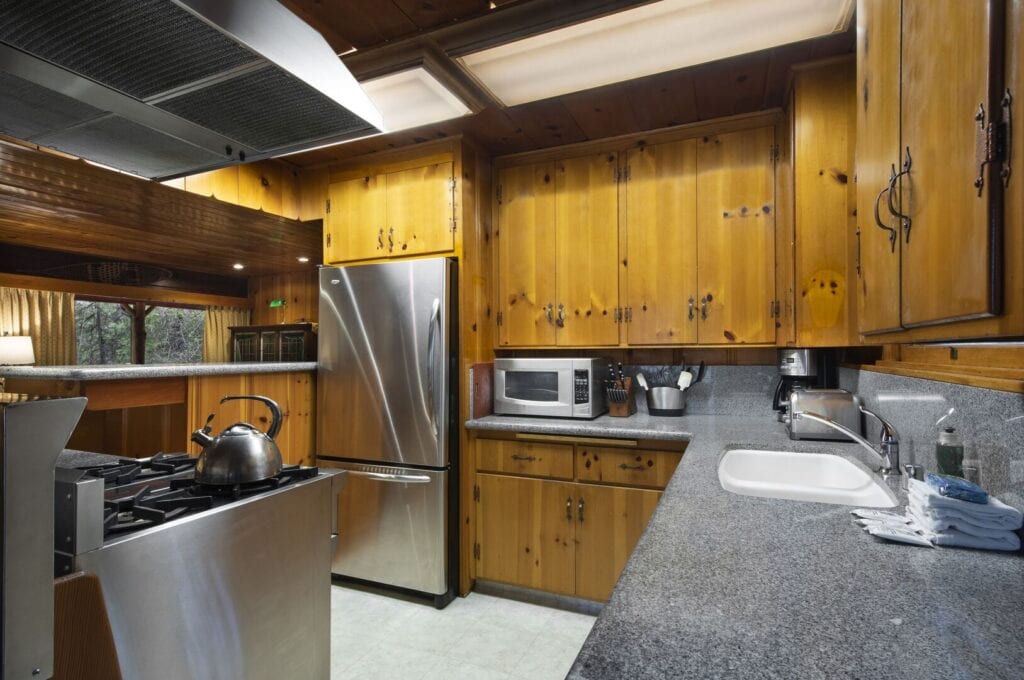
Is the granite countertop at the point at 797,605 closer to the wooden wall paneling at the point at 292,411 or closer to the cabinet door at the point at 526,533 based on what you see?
the cabinet door at the point at 526,533

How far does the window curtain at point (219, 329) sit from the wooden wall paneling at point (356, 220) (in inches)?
110

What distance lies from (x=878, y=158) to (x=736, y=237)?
1576 millimetres

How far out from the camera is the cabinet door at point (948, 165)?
1.92 feet

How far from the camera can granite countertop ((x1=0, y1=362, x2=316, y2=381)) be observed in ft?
6.61

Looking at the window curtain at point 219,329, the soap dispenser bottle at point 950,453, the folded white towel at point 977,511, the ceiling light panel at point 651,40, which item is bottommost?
the folded white towel at point 977,511

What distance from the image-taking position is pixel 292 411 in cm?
290

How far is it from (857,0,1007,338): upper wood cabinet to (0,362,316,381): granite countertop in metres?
2.54

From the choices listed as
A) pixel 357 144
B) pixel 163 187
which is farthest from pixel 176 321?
pixel 357 144

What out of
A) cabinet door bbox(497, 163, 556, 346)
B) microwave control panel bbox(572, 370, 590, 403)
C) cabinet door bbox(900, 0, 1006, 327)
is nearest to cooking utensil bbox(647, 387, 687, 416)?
microwave control panel bbox(572, 370, 590, 403)

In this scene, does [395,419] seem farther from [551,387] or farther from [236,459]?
[236,459]

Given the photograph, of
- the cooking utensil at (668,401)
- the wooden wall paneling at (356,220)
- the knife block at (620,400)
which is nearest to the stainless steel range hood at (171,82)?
the wooden wall paneling at (356,220)

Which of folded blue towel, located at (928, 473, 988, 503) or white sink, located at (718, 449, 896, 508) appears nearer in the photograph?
folded blue towel, located at (928, 473, 988, 503)

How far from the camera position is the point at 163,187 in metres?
2.57

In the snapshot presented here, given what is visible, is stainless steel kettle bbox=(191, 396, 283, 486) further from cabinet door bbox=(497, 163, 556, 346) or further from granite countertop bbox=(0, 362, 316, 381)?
cabinet door bbox=(497, 163, 556, 346)
